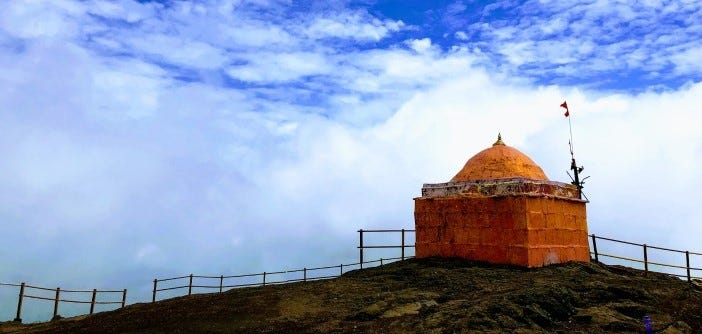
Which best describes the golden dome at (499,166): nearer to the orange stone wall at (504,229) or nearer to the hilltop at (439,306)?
the orange stone wall at (504,229)

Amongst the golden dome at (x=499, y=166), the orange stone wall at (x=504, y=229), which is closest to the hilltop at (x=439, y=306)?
the orange stone wall at (x=504, y=229)

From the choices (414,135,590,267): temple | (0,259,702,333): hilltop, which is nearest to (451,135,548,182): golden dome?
(414,135,590,267): temple

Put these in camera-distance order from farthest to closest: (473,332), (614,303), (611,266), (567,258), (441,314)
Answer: (611,266) → (567,258) → (614,303) → (441,314) → (473,332)

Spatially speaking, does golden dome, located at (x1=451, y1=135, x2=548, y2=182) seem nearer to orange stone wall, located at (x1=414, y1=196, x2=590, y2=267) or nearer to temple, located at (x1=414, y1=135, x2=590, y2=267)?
temple, located at (x1=414, y1=135, x2=590, y2=267)

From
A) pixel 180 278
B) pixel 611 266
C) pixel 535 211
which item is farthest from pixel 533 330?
pixel 180 278

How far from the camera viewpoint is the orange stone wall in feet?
60.5

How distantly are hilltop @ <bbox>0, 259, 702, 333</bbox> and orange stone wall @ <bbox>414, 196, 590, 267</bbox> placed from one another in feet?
1.75

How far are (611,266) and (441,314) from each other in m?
12.2

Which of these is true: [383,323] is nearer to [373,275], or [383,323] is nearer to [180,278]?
[373,275]

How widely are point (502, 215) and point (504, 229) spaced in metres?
0.48

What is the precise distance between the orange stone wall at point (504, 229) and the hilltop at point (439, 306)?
533 mm

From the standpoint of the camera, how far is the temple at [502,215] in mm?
18547

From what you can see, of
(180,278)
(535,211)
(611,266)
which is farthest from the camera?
(180,278)

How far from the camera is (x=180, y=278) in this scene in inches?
985
